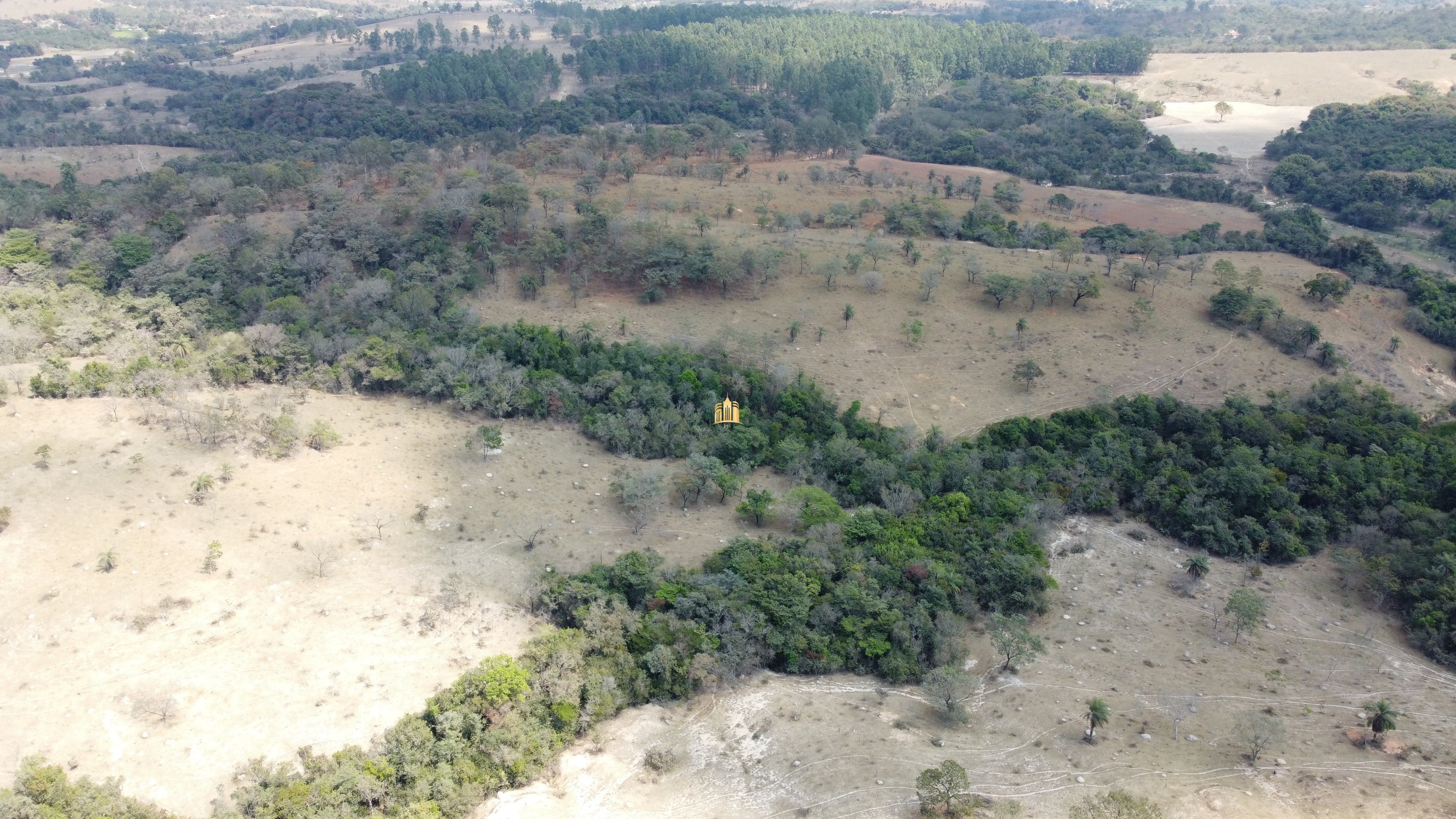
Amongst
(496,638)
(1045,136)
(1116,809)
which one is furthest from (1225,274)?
(496,638)

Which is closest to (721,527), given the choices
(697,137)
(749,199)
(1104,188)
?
(749,199)

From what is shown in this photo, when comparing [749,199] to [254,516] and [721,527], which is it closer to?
[721,527]

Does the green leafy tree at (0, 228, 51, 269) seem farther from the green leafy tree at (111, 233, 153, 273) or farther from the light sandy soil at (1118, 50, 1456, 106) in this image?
the light sandy soil at (1118, 50, 1456, 106)

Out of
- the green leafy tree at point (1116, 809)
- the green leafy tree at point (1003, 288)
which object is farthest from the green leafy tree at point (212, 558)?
the green leafy tree at point (1003, 288)

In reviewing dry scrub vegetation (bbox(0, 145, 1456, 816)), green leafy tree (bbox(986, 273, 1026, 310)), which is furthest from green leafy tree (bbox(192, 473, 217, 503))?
green leafy tree (bbox(986, 273, 1026, 310))

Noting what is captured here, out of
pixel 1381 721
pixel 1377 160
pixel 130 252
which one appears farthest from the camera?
pixel 1377 160

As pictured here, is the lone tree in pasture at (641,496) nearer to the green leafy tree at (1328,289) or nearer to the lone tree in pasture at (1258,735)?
the lone tree in pasture at (1258,735)

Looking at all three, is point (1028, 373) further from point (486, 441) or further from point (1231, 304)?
point (486, 441)

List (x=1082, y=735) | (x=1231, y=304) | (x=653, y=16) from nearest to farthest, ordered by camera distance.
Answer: (x=1082, y=735)
(x=1231, y=304)
(x=653, y=16)
